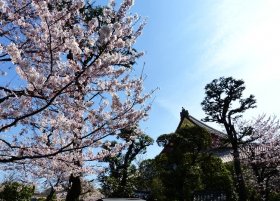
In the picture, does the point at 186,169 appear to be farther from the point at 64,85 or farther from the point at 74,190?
the point at 64,85

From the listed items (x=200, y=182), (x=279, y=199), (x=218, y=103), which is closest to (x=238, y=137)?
(x=218, y=103)

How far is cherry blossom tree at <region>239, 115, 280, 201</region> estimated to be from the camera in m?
19.6

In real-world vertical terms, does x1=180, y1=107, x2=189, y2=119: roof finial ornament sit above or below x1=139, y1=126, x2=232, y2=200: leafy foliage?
above

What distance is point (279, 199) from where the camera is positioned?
18.1m

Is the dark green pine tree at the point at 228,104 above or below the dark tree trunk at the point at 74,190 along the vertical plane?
above

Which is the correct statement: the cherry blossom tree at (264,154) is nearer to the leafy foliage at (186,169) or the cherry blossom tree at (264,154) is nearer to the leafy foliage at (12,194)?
the leafy foliage at (186,169)

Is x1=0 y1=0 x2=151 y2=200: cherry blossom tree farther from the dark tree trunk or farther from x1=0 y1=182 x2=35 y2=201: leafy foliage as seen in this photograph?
x1=0 y1=182 x2=35 y2=201: leafy foliage

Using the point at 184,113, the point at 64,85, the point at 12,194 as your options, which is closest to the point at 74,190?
the point at 64,85

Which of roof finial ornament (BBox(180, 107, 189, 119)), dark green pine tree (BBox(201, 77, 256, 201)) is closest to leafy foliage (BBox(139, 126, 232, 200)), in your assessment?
dark green pine tree (BBox(201, 77, 256, 201))

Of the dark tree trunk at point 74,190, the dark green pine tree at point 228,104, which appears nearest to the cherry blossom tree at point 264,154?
the dark green pine tree at point 228,104

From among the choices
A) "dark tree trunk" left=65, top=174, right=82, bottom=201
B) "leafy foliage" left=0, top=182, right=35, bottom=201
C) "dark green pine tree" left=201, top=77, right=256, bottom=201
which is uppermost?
"dark green pine tree" left=201, top=77, right=256, bottom=201

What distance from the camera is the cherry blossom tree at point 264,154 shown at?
64.4ft

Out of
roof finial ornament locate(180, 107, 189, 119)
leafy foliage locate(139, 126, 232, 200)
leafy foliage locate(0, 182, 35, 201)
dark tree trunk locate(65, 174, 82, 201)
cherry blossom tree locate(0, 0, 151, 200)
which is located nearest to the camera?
cherry blossom tree locate(0, 0, 151, 200)

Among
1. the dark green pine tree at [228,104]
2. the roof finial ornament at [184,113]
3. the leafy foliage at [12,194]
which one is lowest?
the leafy foliage at [12,194]
